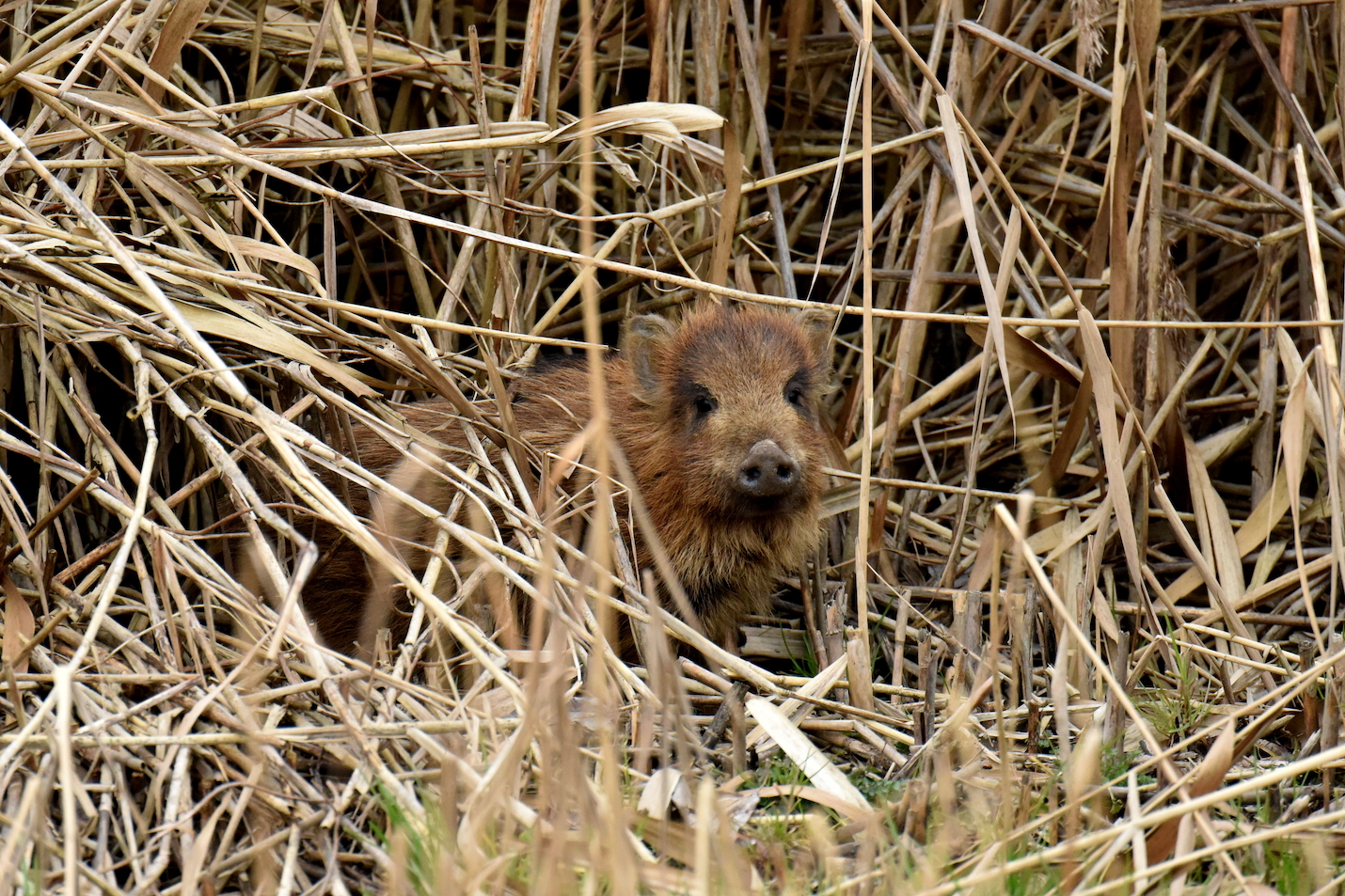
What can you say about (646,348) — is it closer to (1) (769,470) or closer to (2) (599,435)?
(1) (769,470)

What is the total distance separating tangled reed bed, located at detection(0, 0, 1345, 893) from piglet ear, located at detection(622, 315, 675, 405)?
27 centimetres

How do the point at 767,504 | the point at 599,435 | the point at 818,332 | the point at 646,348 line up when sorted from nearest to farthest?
1. the point at 599,435
2. the point at 767,504
3. the point at 646,348
4. the point at 818,332

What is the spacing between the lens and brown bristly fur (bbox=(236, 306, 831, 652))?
15.8 feet

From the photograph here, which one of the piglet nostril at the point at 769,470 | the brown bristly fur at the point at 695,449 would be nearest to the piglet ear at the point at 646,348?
the brown bristly fur at the point at 695,449

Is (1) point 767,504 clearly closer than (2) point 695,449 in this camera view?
Yes

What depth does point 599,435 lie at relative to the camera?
8.21 feet

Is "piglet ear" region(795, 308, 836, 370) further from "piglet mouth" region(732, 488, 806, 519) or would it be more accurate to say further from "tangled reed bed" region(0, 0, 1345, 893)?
"piglet mouth" region(732, 488, 806, 519)

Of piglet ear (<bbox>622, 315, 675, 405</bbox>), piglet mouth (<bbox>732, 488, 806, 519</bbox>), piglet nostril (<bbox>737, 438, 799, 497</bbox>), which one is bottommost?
piglet mouth (<bbox>732, 488, 806, 519</bbox>)

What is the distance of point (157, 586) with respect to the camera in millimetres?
3885

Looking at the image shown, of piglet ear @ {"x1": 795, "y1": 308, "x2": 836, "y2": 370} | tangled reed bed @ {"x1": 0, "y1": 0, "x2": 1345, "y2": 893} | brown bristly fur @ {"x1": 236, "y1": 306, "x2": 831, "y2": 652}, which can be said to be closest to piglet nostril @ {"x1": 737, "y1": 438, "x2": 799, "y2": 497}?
brown bristly fur @ {"x1": 236, "y1": 306, "x2": 831, "y2": 652}

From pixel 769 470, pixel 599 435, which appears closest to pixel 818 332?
pixel 769 470

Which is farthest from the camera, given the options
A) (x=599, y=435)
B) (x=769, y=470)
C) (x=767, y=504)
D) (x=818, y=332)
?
(x=818, y=332)

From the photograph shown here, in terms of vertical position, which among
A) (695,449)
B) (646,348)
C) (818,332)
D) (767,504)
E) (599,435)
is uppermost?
(599,435)

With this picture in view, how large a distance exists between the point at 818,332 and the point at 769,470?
0.99 m
